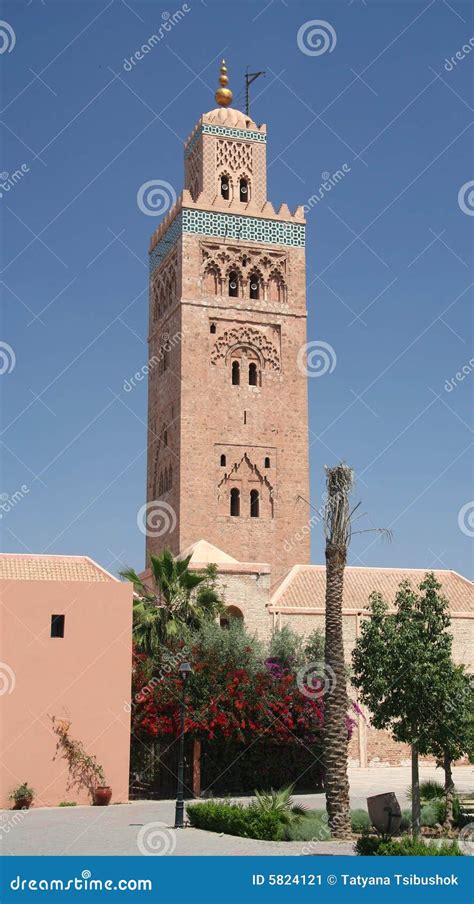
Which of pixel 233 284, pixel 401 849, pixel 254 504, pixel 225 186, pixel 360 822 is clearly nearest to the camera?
pixel 401 849

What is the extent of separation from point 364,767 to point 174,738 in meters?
8.49

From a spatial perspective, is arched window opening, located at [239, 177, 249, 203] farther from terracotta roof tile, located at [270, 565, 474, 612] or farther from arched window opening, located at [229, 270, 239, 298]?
terracotta roof tile, located at [270, 565, 474, 612]

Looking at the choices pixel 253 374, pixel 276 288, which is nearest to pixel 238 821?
pixel 253 374

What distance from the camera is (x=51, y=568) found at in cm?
2495

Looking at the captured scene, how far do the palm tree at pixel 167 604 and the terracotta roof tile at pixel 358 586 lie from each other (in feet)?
18.9

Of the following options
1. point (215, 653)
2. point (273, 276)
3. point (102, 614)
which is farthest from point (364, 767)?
point (273, 276)

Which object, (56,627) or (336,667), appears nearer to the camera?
(336,667)

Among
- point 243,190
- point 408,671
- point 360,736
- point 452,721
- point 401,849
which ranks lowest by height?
point 401,849

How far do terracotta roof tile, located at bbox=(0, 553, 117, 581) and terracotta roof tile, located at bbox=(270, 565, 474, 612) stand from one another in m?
6.61

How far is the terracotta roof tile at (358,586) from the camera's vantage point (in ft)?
102

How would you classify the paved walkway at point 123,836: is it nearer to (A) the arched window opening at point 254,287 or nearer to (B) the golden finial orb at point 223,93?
(A) the arched window opening at point 254,287

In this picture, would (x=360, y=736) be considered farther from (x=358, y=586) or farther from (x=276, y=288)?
(x=276, y=288)

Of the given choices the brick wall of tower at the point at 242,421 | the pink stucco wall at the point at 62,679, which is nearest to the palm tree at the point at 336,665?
the pink stucco wall at the point at 62,679

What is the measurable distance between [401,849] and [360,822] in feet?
15.2
